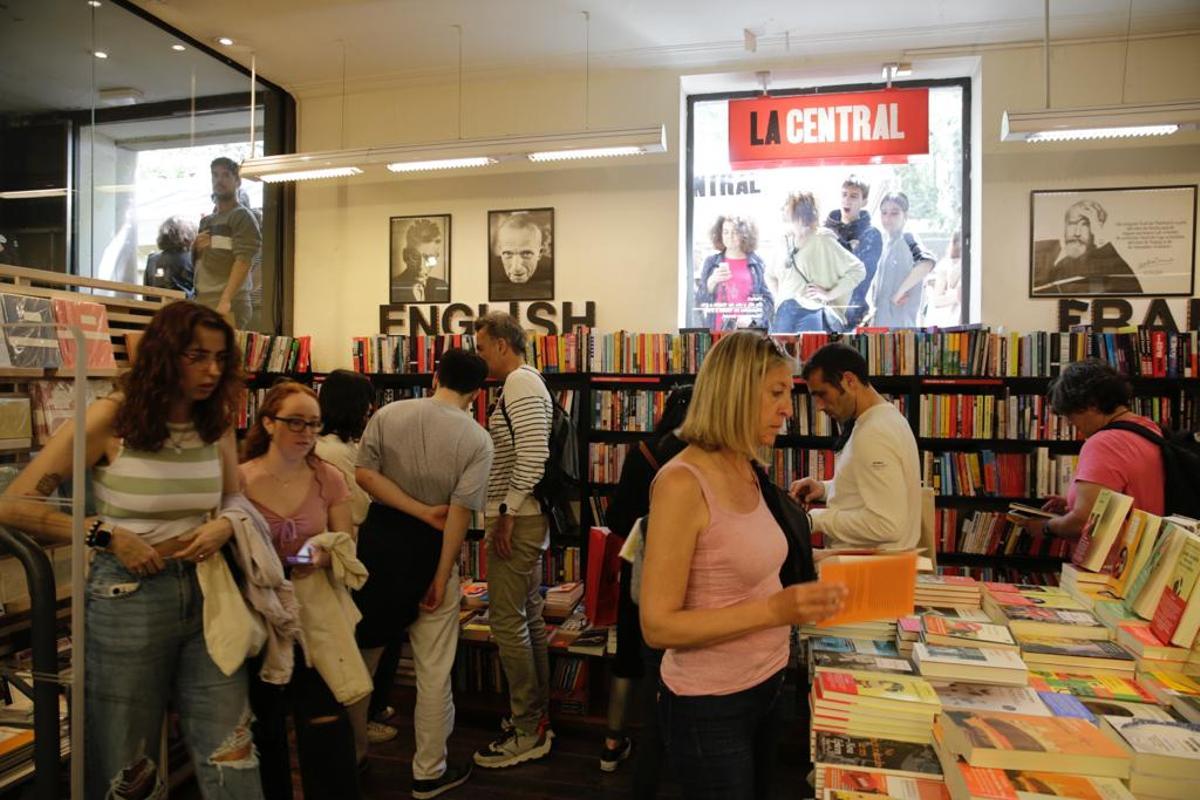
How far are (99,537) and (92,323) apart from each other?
5.11ft

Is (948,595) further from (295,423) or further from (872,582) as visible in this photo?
(295,423)

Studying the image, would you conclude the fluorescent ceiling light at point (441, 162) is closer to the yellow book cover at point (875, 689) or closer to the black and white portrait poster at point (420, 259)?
the black and white portrait poster at point (420, 259)

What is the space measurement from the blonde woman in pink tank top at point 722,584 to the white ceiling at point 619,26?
3.51 meters

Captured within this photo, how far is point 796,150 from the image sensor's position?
4688mm

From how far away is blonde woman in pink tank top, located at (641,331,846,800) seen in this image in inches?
53.4

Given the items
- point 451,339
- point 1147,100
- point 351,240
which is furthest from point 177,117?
point 1147,100

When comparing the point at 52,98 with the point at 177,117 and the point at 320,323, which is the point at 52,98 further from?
the point at 320,323

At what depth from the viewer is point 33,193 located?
376 centimetres

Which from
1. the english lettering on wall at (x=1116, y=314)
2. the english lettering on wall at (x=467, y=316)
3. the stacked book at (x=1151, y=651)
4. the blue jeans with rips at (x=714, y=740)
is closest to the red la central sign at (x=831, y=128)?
the english lettering on wall at (x=1116, y=314)

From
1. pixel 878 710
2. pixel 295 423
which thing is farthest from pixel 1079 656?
pixel 295 423

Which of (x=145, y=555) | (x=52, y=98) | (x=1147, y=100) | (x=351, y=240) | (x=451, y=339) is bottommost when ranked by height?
(x=145, y=555)

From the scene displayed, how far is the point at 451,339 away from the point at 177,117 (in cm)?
222

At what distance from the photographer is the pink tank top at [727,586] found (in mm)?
1402

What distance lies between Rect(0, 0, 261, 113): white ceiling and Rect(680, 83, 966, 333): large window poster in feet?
11.0
